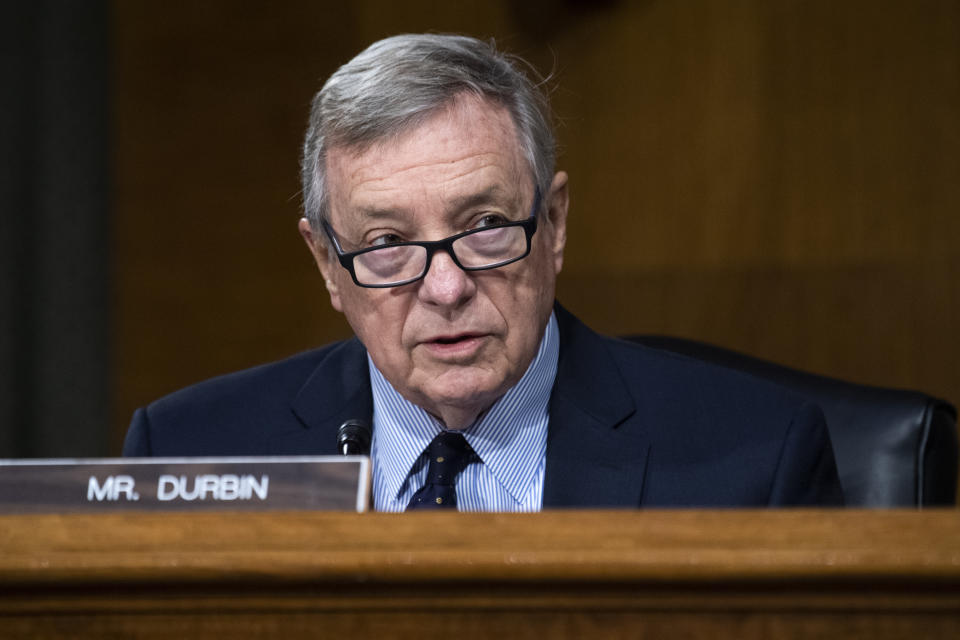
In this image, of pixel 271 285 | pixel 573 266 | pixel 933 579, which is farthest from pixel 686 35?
pixel 933 579

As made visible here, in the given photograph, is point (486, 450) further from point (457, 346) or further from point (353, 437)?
point (353, 437)

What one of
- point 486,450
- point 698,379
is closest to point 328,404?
point 486,450

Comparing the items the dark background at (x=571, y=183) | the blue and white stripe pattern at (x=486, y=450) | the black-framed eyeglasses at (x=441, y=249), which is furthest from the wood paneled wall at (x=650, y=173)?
the black-framed eyeglasses at (x=441, y=249)

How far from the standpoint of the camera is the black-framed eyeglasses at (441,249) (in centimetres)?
132

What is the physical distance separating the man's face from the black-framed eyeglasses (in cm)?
1

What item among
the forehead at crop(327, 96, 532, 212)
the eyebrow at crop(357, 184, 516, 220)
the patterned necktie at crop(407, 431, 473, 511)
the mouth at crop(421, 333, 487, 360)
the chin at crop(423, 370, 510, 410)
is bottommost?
the patterned necktie at crop(407, 431, 473, 511)

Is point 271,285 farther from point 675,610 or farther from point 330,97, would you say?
point 675,610

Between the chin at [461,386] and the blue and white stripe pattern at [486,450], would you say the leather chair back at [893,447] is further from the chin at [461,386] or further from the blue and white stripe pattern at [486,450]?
the chin at [461,386]

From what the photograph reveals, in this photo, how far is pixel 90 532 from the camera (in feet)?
2.47

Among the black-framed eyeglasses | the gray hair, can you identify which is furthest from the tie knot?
the gray hair

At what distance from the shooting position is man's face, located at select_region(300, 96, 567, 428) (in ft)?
4.33

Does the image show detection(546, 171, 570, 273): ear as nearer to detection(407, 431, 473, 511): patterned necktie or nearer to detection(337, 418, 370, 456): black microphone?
detection(407, 431, 473, 511): patterned necktie

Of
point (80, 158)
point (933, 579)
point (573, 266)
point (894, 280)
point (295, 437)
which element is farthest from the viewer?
point (80, 158)

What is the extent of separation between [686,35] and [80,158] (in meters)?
1.76
